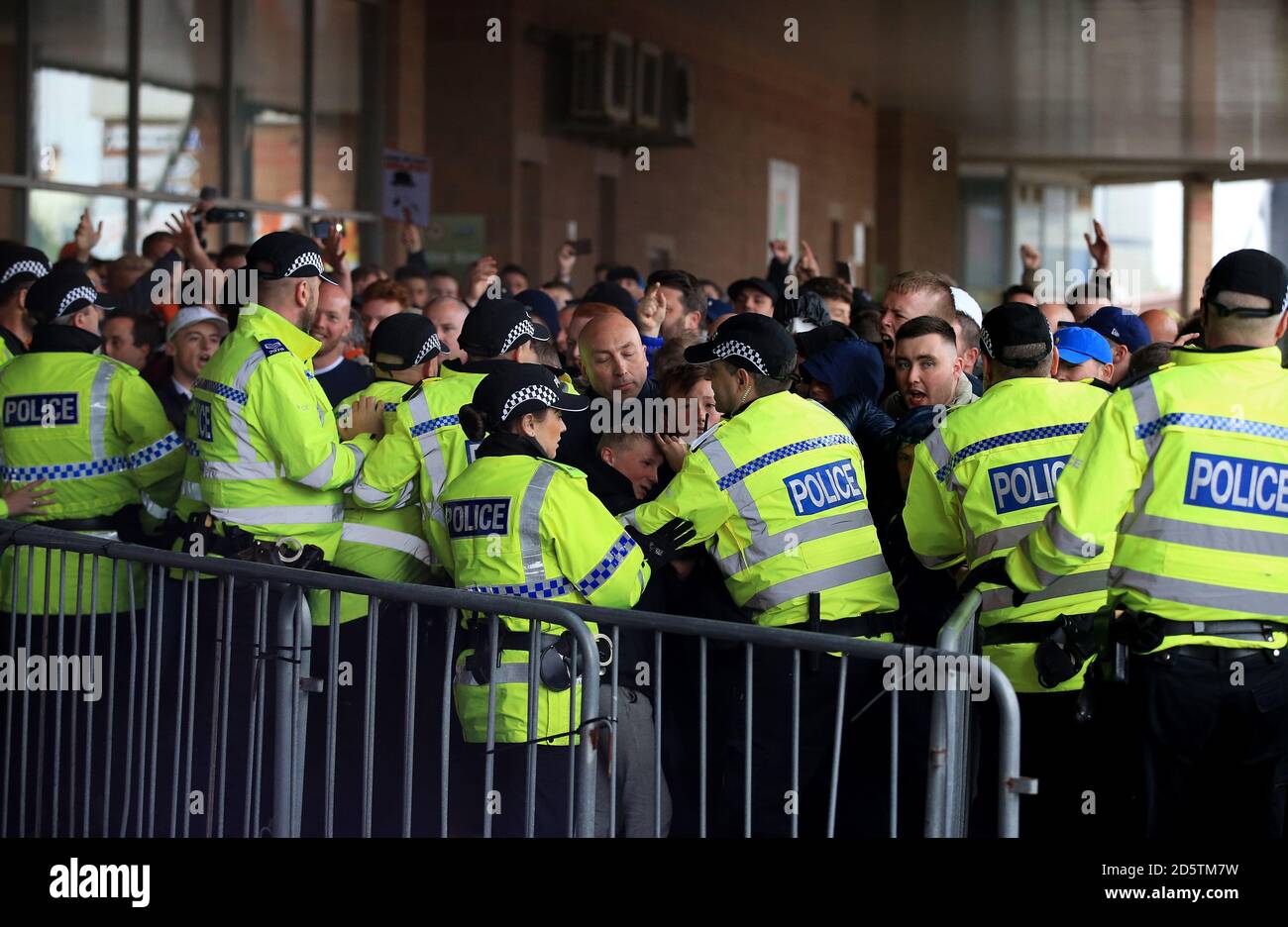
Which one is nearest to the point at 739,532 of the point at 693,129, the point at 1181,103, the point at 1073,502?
the point at 1073,502

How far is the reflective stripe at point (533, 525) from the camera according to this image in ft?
14.5

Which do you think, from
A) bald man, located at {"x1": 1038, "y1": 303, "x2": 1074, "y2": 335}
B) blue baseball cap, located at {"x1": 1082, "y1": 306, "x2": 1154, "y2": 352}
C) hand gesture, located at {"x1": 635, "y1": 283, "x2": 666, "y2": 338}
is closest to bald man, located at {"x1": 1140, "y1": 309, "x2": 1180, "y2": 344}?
bald man, located at {"x1": 1038, "y1": 303, "x2": 1074, "y2": 335}

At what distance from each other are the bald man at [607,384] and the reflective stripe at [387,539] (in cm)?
57

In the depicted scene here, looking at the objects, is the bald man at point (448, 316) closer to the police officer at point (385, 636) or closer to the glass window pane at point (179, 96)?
the police officer at point (385, 636)

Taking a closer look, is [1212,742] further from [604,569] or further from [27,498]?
[27,498]

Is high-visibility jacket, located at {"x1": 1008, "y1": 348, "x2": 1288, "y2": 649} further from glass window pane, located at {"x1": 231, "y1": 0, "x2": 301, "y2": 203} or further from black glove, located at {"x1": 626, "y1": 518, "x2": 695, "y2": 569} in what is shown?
glass window pane, located at {"x1": 231, "y1": 0, "x2": 301, "y2": 203}

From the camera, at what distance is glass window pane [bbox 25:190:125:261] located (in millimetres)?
12336

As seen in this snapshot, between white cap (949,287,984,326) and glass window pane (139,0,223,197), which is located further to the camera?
glass window pane (139,0,223,197)

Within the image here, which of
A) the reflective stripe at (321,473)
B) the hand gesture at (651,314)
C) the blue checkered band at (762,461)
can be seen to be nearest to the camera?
the blue checkered band at (762,461)

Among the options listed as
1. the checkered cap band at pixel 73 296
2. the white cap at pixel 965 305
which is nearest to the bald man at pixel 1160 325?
the white cap at pixel 965 305

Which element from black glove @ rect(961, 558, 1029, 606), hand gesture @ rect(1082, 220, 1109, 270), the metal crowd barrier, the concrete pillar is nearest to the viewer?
the metal crowd barrier

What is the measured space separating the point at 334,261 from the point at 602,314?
8.63ft

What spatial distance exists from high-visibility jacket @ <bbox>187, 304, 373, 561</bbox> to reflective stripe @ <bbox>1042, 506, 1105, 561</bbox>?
2.28m

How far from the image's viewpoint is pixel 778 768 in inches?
182
